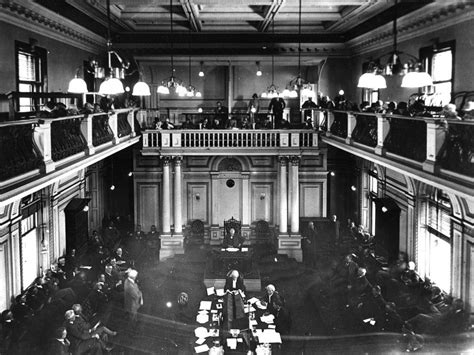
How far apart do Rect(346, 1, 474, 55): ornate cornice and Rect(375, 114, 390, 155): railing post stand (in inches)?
120

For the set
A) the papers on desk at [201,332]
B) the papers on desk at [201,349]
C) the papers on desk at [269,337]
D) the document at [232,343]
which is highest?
the document at [232,343]

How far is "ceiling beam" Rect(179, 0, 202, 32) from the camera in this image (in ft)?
60.6

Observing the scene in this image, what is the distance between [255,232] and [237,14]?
904cm

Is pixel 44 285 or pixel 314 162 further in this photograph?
pixel 314 162

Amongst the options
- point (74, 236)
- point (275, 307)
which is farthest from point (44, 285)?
point (275, 307)

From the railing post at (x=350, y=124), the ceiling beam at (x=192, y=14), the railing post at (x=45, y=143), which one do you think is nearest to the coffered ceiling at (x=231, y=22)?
the ceiling beam at (x=192, y=14)

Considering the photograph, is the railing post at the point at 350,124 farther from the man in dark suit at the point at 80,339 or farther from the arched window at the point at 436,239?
the man in dark suit at the point at 80,339

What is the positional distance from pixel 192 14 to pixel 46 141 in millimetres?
10696

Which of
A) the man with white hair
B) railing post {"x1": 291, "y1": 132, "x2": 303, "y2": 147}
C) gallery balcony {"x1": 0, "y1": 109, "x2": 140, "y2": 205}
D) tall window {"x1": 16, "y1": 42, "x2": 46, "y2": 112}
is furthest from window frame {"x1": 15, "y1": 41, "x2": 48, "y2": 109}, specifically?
railing post {"x1": 291, "y1": 132, "x2": 303, "y2": 147}

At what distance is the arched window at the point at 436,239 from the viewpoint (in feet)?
47.9

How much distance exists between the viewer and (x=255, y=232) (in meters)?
24.3

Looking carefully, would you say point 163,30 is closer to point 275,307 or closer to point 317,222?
point 317,222

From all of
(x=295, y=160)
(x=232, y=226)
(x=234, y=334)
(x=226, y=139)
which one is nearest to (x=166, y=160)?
(x=226, y=139)

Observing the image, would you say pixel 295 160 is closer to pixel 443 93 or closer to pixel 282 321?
pixel 443 93
